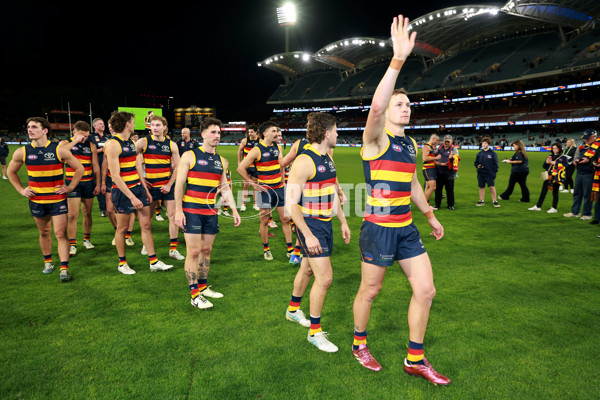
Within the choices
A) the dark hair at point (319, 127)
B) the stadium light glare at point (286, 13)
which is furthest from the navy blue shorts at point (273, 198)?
the stadium light glare at point (286, 13)

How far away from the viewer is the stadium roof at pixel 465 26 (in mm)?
43375

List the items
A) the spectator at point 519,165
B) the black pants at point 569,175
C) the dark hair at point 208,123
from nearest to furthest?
the dark hair at point 208,123 → the spectator at point 519,165 → the black pants at point 569,175

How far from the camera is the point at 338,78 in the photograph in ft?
280

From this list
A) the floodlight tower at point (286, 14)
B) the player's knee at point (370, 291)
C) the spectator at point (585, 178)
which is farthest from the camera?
the floodlight tower at point (286, 14)

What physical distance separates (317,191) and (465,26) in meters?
62.9

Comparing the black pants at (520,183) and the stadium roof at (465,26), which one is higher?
the stadium roof at (465,26)

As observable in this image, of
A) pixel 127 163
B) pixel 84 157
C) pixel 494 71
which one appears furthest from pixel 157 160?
pixel 494 71

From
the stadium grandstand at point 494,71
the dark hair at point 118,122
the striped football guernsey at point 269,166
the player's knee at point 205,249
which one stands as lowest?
the player's knee at point 205,249

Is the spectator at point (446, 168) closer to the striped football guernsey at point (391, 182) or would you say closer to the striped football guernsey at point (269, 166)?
the striped football guernsey at point (269, 166)

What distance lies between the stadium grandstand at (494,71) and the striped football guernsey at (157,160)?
42918mm

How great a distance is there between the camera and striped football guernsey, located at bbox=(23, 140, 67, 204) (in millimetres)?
5043

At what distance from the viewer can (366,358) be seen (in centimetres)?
326

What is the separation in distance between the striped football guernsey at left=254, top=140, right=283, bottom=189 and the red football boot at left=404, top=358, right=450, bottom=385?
4.36m

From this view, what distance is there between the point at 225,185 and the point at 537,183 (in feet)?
56.4
